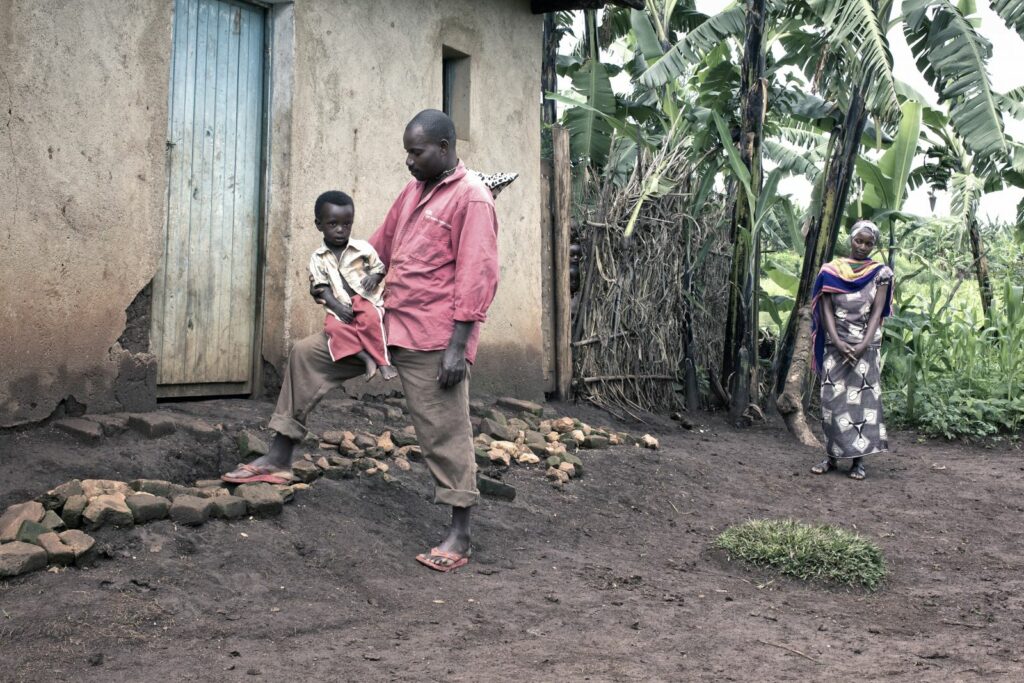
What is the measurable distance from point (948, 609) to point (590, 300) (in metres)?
4.70

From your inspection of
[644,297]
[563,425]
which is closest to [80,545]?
[563,425]

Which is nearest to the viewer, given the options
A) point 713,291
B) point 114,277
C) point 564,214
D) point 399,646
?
point 399,646

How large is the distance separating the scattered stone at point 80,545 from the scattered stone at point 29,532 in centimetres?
8

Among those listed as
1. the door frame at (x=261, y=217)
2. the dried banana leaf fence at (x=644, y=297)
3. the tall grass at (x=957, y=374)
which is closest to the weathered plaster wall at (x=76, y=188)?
the door frame at (x=261, y=217)

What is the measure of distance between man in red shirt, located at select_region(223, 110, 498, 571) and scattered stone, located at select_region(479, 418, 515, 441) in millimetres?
2065

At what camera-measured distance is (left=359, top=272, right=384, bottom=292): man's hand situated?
14.7 feet

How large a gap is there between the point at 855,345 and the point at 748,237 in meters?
2.19

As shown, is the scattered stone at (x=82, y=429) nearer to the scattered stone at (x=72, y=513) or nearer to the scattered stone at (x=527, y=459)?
the scattered stone at (x=72, y=513)

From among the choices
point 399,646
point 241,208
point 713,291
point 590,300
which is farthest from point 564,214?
point 399,646

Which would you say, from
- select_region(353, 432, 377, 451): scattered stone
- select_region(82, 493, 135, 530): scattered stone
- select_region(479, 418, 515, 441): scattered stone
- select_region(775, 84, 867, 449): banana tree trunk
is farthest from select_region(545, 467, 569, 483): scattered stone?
select_region(775, 84, 867, 449): banana tree trunk

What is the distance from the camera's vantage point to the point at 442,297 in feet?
13.6

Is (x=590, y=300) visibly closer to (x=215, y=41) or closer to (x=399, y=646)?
(x=215, y=41)

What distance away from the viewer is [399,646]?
3.39 metres

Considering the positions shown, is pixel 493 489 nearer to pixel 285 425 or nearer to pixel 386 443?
pixel 386 443
